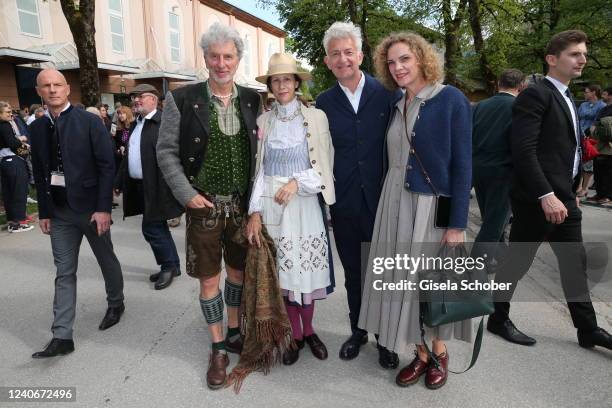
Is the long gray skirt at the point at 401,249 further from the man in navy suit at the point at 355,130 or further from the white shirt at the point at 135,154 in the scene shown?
the white shirt at the point at 135,154

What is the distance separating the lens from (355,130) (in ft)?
8.56

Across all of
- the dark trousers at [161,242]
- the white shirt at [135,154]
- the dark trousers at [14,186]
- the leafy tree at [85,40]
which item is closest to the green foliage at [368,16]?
the leafy tree at [85,40]

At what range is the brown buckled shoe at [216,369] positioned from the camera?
8.48 ft

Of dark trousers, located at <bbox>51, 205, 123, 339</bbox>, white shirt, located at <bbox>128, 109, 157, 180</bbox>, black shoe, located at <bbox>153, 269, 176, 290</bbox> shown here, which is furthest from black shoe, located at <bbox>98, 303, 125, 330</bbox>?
white shirt, located at <bbox>128, 109, 157, 180</bbox>

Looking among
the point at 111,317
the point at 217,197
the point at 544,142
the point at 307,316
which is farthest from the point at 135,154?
the point at 544,142

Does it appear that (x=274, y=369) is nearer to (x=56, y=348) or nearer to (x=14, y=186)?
(x=56, y=348)

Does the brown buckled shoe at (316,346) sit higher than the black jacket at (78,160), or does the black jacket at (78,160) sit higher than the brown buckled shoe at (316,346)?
the black jacket at (78,160)

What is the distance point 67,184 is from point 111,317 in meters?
1.17

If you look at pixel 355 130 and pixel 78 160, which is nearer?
pixel 355 130

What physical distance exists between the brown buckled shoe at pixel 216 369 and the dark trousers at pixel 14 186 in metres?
5.35

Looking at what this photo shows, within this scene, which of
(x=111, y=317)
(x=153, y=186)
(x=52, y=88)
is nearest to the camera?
(x=52, y=88)

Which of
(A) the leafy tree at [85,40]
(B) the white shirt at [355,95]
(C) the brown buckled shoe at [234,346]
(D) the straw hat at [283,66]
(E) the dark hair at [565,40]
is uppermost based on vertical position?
(A) the leafy tree at [85,40]

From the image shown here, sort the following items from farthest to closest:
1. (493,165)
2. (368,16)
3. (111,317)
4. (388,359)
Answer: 1. (368,16)
2. (493,165)
3. (111,317)
4. (388,359)

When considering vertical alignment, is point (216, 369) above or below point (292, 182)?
below
